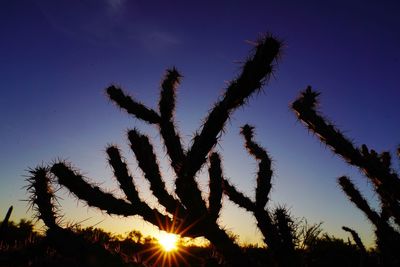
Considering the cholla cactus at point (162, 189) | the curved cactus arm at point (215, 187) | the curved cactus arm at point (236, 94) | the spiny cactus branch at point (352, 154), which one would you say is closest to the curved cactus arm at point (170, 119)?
the cholla cactus at point (162, 189)

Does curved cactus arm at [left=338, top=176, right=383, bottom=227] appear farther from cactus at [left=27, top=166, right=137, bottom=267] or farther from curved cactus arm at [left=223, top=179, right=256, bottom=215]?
cactus at [left=27, top=166, right=137, bottom=267]

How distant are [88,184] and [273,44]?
428 centimetres

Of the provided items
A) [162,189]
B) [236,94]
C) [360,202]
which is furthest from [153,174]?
[360,202]

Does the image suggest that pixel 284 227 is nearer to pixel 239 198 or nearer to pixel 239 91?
pixel 239 198

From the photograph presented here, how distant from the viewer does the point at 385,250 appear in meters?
7.22

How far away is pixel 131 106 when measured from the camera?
7156 mm

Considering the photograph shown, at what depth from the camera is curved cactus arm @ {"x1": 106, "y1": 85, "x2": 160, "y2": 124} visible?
23.0 ft

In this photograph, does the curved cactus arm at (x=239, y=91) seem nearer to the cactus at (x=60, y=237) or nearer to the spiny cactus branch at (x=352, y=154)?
the spiny cactus branch at (x=352, y=154)

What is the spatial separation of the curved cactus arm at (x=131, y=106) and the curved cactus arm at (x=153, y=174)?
61 cm

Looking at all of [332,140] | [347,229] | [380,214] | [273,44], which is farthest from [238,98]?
[380,214]

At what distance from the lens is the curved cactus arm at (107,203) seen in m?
6.30

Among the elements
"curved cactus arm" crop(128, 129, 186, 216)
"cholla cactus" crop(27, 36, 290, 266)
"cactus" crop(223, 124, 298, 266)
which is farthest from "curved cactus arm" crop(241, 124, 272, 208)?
"curved cactus arm" crop(128, 129, 186, 216)

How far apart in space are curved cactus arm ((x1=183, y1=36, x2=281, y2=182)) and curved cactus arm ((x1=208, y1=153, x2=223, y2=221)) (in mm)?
1963

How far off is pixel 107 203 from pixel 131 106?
6.79 feet
